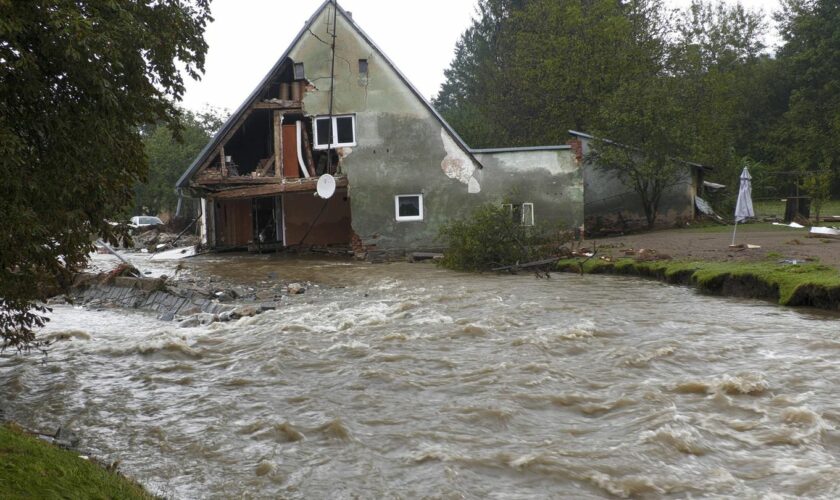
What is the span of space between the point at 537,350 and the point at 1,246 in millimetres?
5649

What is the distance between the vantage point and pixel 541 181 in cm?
2306

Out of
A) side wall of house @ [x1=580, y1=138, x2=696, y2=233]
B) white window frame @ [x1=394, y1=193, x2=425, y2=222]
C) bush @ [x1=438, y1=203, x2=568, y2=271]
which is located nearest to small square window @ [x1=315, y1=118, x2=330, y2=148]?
white window frame @ [x1=394, y1=193, x2=425, y2=222]

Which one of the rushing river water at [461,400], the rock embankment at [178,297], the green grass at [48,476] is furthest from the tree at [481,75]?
the green grass at [48,476]

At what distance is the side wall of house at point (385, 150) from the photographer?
2319cm

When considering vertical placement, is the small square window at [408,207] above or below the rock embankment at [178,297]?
above

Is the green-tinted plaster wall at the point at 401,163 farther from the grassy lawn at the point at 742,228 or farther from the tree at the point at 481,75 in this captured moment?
the tree at the point at 481,75

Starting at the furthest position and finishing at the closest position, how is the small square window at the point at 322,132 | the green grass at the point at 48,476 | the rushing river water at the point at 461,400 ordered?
the small square window at the point at 322,132
the rushing river water at the point at 461,400
the green grass at the point at 48,476

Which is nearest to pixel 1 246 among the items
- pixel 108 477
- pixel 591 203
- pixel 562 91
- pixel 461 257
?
pixel 108 477

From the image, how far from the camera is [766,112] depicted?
45.2 meters

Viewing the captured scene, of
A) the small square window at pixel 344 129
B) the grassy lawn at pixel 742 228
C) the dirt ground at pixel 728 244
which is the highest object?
the small square window at pixel 344 129

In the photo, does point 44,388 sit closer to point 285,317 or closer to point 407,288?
point 285,317

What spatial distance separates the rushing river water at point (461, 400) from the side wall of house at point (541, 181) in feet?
37.6

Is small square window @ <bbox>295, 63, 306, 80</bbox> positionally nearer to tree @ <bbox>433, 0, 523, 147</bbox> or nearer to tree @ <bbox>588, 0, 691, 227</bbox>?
tree @ <bbox>588, 0, 691, 227</bbox>

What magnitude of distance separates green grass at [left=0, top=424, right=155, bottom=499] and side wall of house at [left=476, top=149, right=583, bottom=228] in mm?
19765
